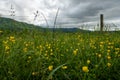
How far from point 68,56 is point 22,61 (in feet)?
2.64

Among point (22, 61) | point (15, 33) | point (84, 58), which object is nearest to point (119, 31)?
point (15, 33)

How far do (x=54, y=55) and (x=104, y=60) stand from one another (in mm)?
869

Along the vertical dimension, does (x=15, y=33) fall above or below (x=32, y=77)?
above

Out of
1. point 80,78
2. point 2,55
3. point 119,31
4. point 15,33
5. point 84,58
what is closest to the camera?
point 80,78

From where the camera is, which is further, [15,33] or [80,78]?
[15,33]

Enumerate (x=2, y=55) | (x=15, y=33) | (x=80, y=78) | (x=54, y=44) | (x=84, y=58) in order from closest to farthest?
(x=80, y=78) → (x=2, y=55) → (x=84, y=58) → (x=54, y=44) → (x=15, y=33)

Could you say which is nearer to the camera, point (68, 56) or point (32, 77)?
point (32, 77)

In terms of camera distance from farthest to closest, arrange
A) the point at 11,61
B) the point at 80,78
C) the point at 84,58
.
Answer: the point at 84,58, the point at 11,61, the point at 80,78

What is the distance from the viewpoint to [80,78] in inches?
127

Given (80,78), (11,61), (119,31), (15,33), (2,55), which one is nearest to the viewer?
(80,78)

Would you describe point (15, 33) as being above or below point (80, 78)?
above

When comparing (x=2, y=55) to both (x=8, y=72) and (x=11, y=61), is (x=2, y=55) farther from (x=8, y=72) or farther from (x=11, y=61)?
(x=8, y=72)

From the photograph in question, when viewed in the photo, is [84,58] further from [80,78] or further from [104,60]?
[80,78]

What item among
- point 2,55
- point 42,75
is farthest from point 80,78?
point 2,55
